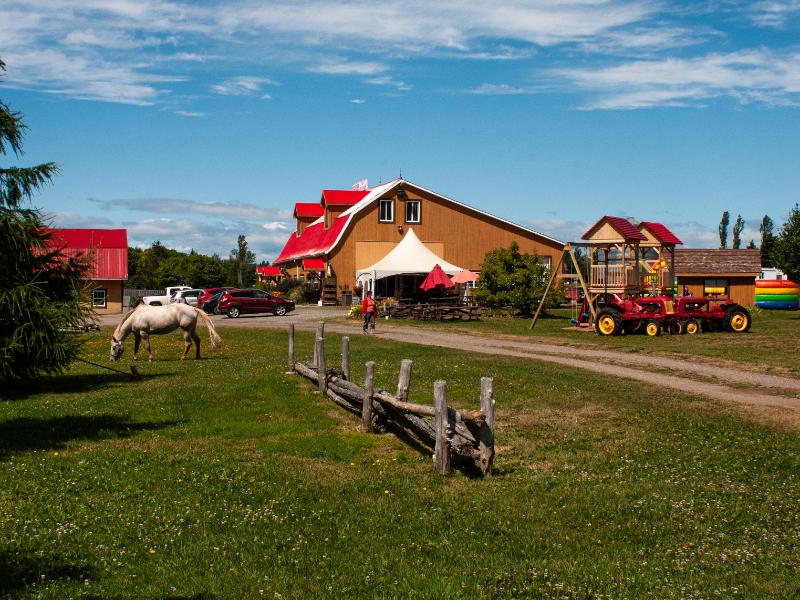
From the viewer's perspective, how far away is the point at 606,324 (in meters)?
31.5

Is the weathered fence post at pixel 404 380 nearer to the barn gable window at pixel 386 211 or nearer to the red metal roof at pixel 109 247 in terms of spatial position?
the barn gable window at pixel 386 211

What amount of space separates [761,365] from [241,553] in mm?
17170

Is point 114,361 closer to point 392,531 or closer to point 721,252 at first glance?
point 392,531

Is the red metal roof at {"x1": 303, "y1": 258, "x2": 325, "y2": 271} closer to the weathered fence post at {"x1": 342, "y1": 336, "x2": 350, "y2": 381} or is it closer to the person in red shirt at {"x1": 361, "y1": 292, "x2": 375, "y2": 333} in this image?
the person in red shirt at {"x1": 361, "y1": 292, "x2": 375, "y2": 333}

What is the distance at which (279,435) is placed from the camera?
514 inches

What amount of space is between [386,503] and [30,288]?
38.0 feet

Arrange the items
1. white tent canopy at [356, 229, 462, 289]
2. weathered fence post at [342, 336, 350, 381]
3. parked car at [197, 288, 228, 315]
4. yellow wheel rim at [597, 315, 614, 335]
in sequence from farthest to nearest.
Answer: parked car at [197, 288, 228, 315], white tent canopy at [356, 229, 462, 289], yellow wheel rim at [597, 315, 614, 335], weathered fence post at [342, 336, 350, 381]

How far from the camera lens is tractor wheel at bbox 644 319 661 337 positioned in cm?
3109

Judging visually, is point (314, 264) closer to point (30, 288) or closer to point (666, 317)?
point (666, 317)

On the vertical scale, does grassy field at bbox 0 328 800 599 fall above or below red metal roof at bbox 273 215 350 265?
below

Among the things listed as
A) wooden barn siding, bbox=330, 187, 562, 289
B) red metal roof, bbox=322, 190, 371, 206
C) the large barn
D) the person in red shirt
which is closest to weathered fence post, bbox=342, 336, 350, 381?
the person in red shirt

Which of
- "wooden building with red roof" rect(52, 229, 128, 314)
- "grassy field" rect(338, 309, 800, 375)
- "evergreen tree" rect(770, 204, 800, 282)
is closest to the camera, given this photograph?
"grassy field" rect(338, 309, 800, 375)

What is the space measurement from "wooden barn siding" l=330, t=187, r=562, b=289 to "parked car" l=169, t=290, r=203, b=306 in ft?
29.7

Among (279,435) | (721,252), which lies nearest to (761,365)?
(279,435)
